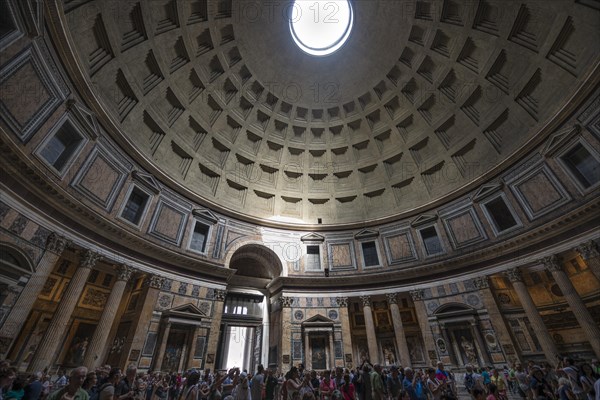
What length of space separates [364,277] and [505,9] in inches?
Result: 768

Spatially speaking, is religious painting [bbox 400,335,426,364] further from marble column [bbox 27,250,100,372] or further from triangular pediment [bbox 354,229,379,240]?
marble column [bbox 27,250,100,372]

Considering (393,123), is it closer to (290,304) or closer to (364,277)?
(364,277)

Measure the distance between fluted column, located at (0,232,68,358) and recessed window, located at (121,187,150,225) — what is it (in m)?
4.19

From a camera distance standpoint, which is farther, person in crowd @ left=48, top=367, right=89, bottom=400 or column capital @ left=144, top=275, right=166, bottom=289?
column capital @ left=144, top=275, right=166, bottom=289

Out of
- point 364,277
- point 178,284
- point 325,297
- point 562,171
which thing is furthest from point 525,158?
point 178,284

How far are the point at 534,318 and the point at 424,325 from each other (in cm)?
583

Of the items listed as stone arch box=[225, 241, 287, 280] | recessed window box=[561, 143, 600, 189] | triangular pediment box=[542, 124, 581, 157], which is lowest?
stone arch box=[225, 241, 287, 280]

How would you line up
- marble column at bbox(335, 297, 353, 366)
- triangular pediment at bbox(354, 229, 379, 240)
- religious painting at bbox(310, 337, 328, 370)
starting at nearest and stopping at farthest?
1. religious painting at bbox(310, 337, 328, 370)
2. marble column at bbox(335, 297, 353, 366)
3. triangular pediment at bbox(354, 229, 379, 240)

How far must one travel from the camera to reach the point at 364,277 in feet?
66.6

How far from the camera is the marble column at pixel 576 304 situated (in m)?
11.9

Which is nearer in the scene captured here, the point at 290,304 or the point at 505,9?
the point at 505,9

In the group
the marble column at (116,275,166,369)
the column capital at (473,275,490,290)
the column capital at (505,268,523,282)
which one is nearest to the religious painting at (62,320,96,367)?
the marble column at (116,275,166,369)

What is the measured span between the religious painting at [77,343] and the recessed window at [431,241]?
76.6ft

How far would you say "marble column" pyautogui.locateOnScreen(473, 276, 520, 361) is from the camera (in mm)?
14508
